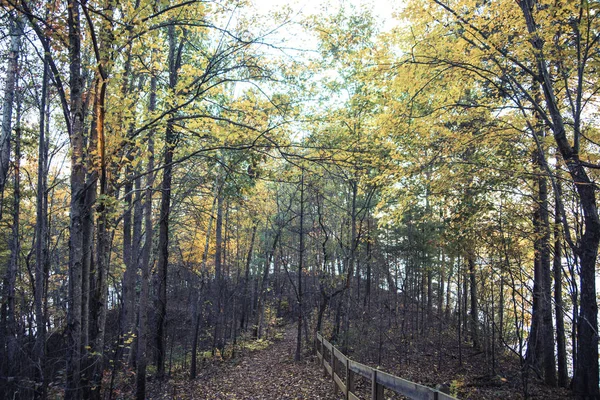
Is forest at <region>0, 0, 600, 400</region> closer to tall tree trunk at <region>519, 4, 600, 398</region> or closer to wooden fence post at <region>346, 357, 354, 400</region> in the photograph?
tall tree trunk at <region>519, 4, 600, 398</region>

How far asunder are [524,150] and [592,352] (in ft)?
15.3

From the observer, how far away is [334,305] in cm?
2405

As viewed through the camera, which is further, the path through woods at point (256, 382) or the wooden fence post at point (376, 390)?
the path through woods at point (256, 382)

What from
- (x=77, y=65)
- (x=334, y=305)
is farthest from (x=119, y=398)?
(x=334, y=305)

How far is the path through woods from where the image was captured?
857cm

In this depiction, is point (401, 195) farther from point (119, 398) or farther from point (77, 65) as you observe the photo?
point (119, 398)

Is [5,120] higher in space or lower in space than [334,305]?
higher

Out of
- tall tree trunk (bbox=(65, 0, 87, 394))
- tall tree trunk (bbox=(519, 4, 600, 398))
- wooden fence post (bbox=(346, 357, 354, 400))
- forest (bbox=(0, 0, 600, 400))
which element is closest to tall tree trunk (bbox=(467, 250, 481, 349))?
forest (bbox=(0, 0, 600, 400))

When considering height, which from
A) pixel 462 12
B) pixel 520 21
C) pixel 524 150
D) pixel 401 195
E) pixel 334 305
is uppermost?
pixel 462 12

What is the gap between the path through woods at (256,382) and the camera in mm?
8570

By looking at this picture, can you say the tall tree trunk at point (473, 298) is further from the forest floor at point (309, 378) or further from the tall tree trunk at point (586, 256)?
the tall tree trunk at point (586, 256)

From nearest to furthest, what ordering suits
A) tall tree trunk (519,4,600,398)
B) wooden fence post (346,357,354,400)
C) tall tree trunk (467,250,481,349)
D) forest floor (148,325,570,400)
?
tall tree trunk (519,4,600,398), wooden fence post (346,357,354,400), forest floor (148,325,570,400), tall tree trunk (467,250,481,349)

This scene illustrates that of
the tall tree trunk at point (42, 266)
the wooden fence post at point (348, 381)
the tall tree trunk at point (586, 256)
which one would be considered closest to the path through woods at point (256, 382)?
the wooden fence post at point (348, 381)

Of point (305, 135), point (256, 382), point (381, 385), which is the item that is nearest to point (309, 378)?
point (256, 382)
